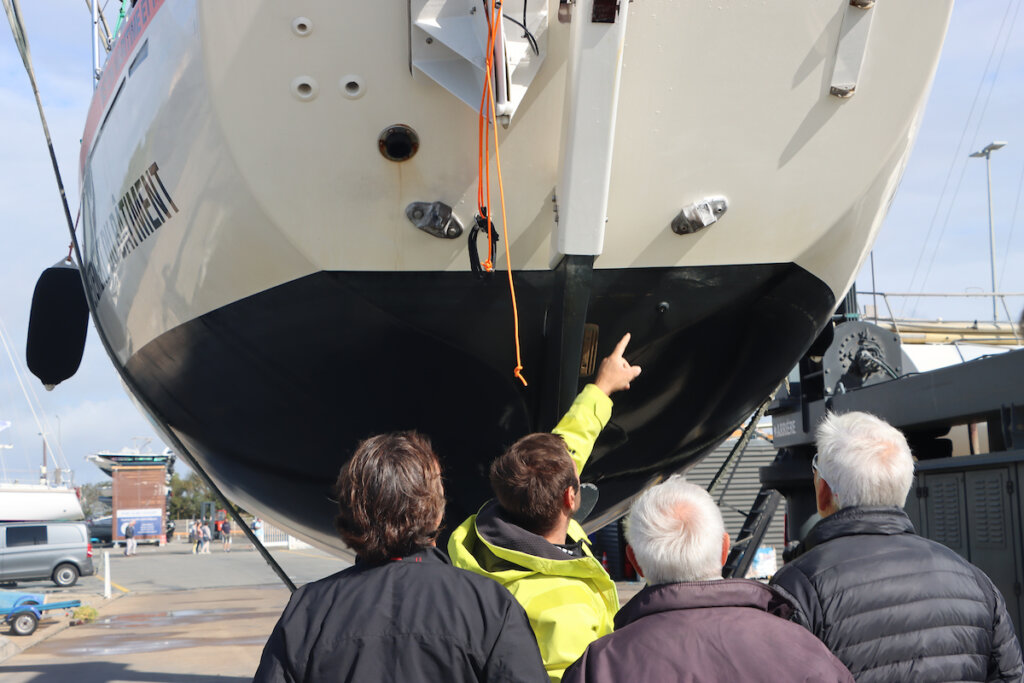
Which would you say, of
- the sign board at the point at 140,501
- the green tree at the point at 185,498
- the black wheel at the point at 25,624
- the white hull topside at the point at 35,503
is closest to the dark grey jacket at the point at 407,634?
the black wheel at the point at 25,624

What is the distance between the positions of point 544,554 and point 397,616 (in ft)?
1.64

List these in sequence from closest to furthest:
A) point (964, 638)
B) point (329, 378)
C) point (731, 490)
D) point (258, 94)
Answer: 1. point (964, 638)
2. point (258, 94)
3. point (329, 378)
4. point (731, 490)

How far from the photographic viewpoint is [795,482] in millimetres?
6750

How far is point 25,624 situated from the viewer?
1152 cm

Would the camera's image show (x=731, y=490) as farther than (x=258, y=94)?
Yes

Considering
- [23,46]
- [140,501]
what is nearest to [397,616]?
[23,46]

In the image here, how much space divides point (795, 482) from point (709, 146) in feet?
14.5

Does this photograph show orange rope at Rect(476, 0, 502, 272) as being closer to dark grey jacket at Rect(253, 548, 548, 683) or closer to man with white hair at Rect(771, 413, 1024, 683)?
man with white hair at Rect(771, 413, 1024, 683)

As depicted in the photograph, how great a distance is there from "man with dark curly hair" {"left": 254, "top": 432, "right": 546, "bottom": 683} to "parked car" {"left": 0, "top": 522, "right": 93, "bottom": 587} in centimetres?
2218

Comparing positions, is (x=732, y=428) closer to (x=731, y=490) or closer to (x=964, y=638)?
(x=964, y=638)

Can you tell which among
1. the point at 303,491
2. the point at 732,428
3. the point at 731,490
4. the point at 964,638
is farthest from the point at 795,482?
the point at 731,490

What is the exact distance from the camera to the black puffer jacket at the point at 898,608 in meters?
1.93

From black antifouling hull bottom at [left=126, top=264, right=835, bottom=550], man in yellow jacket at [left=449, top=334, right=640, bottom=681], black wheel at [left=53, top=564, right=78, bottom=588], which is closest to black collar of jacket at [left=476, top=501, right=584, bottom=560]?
man in yellow jacket at [left=449, top=334, right=640, bottom=681]

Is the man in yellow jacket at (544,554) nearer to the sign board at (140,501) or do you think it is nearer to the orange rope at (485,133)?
the orange rope at (485,133)
